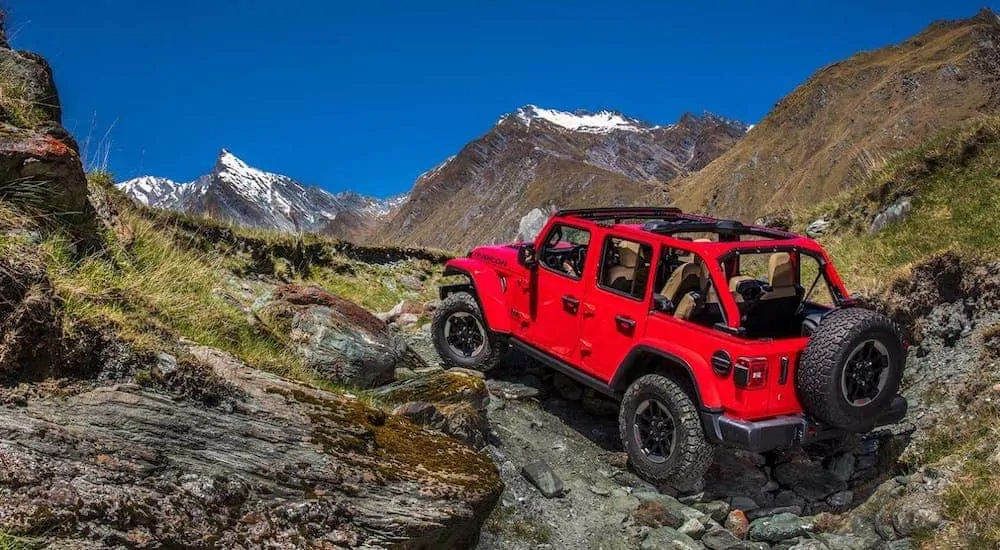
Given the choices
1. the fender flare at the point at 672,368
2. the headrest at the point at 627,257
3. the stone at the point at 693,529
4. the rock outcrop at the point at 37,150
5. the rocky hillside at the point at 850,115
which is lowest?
the stone at the point at 693,529

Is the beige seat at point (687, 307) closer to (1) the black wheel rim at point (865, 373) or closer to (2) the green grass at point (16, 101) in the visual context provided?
(1) the black wheel rim at point (865, 373)

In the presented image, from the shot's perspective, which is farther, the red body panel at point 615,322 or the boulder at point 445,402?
the red body panel at point 615,322

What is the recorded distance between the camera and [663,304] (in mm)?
6703

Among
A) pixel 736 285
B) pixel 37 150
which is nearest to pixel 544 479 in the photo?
pixel 736 285

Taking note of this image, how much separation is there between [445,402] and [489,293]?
2662 millimetres

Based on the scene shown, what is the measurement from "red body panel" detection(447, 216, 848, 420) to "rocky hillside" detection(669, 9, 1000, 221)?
7174 centimetres

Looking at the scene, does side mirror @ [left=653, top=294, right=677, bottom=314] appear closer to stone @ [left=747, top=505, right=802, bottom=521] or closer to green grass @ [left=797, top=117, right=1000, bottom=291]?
stone @ [left=747, top=505, right=802, bottom=521]

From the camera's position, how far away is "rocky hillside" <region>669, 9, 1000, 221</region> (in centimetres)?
8069

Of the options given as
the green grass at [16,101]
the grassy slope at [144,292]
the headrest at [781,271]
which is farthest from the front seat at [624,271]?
the green grass at [16,101]

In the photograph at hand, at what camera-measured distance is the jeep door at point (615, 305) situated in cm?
688

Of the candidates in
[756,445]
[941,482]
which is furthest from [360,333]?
[941,482]

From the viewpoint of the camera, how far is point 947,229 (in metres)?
9.52

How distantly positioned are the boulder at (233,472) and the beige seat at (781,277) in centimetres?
367

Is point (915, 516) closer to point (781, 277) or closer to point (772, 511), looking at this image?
point (772, 511)
